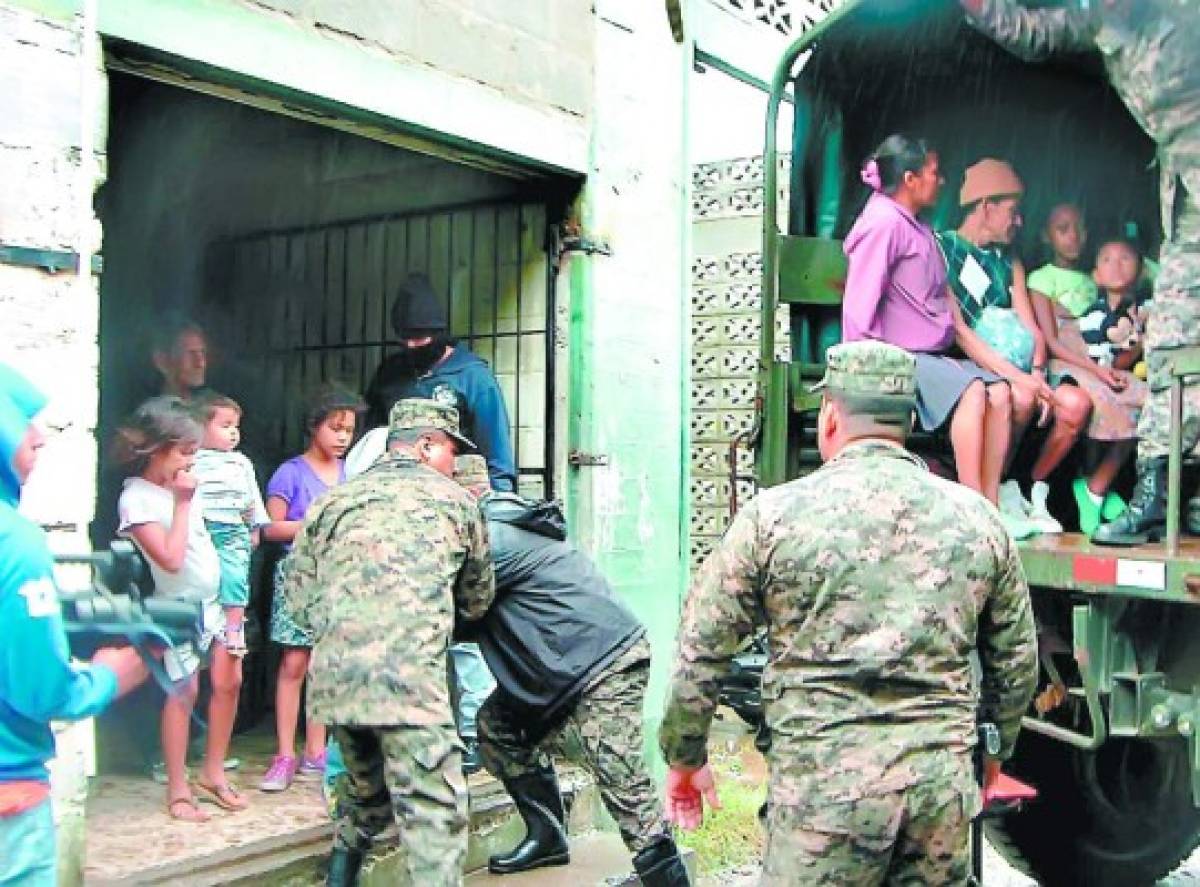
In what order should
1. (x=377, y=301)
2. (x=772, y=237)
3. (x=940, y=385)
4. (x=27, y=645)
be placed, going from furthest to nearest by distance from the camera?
(x=377, y=301) → (x=772, y=237) → (x=940, y=385) → (x=27, y=645)

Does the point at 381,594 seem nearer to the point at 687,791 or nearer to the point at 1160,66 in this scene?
the point at 687,791

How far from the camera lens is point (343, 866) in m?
4.21

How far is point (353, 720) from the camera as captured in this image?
12.6 ft

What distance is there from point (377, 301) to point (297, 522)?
1499 mm

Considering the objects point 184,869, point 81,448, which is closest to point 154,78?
point 81,448

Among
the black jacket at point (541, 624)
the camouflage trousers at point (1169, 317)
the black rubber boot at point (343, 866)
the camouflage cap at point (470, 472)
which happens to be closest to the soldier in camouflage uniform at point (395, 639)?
the black rubber boot at point (343, 866)

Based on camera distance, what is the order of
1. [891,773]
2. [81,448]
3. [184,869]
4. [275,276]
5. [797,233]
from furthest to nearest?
[275,276]
[797,233]
[184,869]
[81,448]
[891,773]

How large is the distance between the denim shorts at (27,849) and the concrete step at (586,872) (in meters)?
2.21

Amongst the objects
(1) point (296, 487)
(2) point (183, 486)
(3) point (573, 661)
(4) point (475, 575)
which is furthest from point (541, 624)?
(1) point (296, 487)

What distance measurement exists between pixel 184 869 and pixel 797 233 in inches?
124

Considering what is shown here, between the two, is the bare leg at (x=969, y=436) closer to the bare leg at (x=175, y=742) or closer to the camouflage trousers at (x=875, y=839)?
the camouflage trousers at (x=875, y=839)

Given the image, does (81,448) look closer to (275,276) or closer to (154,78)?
(154,78)

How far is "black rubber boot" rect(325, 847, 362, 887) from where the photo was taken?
4215 millimetres

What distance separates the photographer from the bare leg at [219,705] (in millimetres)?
4797
